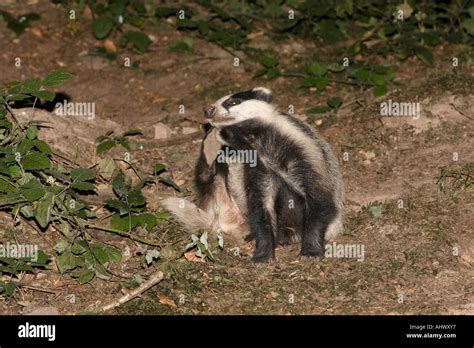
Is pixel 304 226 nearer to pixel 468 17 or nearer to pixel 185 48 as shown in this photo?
pixel 185 48

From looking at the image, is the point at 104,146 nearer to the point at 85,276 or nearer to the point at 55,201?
the point at 55,201

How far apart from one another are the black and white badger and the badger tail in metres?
0.01

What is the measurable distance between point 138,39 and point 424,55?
11.2 ft

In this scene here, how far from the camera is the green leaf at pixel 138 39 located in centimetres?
1056

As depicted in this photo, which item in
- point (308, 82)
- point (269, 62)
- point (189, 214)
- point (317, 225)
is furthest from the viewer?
point (269, 62)

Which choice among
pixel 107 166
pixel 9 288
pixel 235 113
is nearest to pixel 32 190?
pixel 9 288

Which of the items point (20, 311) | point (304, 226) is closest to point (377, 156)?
point (304, 226)

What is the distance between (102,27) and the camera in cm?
1067

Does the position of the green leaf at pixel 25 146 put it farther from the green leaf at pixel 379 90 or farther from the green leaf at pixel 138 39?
the green leaf at pixel 379 90

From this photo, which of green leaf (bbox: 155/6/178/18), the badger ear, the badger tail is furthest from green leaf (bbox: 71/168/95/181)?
green leaf (bbox: 155/6/178/18)

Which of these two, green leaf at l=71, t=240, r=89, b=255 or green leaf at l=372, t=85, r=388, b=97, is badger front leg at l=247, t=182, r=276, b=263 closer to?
green leaf at l=71, t=240, r=89, b=255

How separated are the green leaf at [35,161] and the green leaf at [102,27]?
407cm

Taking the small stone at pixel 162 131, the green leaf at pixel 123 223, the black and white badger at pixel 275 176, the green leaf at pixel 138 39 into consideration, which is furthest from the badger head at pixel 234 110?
the green leaf at pixel 138 39

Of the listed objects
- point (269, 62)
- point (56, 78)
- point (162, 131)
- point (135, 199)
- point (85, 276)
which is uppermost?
point (269, 62)
